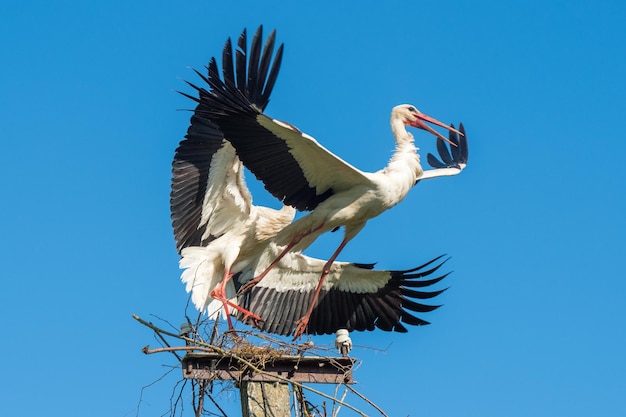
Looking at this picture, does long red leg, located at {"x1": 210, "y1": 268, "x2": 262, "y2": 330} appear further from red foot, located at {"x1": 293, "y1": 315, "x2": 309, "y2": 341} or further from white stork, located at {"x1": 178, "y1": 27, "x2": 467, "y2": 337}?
red foot, located at {"x1": 293, "y1": 315, "x2": 309, "y2": 341}

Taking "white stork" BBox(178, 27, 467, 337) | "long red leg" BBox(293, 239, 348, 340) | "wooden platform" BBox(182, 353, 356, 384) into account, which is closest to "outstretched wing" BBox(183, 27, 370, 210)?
"white stork" BBox(178, 27, 467, 337)

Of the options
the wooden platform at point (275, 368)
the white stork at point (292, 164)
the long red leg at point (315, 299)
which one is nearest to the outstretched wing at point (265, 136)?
the white stork at point (292, 164)

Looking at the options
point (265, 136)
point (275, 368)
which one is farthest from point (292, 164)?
point (275, 368)

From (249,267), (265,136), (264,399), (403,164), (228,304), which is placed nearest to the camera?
(264,399)

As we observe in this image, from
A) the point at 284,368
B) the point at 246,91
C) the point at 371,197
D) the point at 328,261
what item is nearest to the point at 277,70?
the point at 246,91

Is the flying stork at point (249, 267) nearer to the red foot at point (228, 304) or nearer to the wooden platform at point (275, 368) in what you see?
the red foot at point (228, 304)

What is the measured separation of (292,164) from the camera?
961 centimetres

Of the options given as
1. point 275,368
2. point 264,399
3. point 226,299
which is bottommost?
point 264,399

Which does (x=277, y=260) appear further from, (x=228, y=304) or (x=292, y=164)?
(x=292, y=164)

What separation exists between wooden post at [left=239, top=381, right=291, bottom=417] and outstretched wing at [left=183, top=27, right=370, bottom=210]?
7.92 feet

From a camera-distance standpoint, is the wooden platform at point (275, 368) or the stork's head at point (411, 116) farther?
the stork's head at point (411, 116)

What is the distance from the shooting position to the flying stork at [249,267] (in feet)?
34.3

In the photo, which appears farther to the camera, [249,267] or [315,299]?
[249,267]

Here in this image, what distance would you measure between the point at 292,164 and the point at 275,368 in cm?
247
